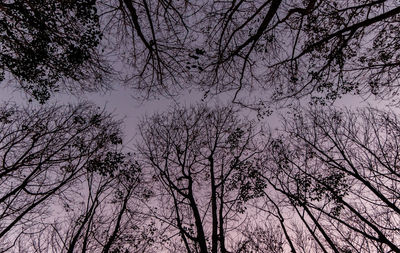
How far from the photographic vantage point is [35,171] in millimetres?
8438

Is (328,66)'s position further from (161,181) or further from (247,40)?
(161,181)

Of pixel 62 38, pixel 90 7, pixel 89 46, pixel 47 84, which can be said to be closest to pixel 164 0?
pixel 90 7

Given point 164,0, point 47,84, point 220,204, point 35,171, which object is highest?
point 164,0

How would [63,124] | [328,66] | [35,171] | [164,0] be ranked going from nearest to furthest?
[164,0]
[328,66]
[35,171]
[63,124]

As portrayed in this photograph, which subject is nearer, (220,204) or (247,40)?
(247,40)

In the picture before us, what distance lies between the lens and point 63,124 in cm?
962

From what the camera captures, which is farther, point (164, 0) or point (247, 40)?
point (247, 40)

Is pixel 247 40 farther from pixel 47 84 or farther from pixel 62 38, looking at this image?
pixel 47 84

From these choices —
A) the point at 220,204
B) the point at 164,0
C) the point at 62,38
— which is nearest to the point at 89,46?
the point at 62,38

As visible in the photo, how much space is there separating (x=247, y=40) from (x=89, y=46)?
4609 mm

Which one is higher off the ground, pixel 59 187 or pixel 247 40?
pixel 247 40

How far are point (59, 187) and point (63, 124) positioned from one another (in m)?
2.86

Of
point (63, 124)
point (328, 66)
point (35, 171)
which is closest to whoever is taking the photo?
point (328, 66)

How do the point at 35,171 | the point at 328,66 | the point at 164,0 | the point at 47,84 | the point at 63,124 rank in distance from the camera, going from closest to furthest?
the point at 164,0
the point at 47,84
the point at 328,66
the point at 35,171
the point at 63,124
